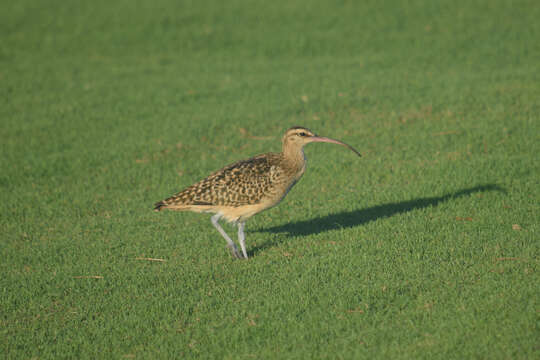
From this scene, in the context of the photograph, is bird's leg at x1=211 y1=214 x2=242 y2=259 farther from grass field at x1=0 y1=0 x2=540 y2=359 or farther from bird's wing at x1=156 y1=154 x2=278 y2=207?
bird's wing at x1=156 y1=154 x2=278 y2=207

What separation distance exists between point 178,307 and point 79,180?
6653 mm

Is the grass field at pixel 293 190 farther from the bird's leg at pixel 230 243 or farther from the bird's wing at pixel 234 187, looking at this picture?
the bird's wing at pixel 234 187

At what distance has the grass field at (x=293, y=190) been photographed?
740 cm

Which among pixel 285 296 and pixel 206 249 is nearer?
pixel 285 296

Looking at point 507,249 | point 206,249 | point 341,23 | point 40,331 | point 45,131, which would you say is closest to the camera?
point 40,331

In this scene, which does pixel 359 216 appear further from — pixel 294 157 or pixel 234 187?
pixel 234 187

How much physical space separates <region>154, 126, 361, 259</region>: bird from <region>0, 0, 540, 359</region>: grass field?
0.77m

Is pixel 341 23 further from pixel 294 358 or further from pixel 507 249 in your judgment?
pixel 294 358

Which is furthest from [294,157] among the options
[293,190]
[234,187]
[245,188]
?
[293,190]

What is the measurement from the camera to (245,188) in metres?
9.25

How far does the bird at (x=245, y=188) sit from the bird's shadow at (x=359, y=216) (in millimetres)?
951

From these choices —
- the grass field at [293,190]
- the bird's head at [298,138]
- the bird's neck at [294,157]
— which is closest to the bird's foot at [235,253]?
the grass field at [293,190]

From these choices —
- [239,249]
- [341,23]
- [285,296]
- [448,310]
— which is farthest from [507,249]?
[341,23]

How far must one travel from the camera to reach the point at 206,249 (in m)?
9.91
